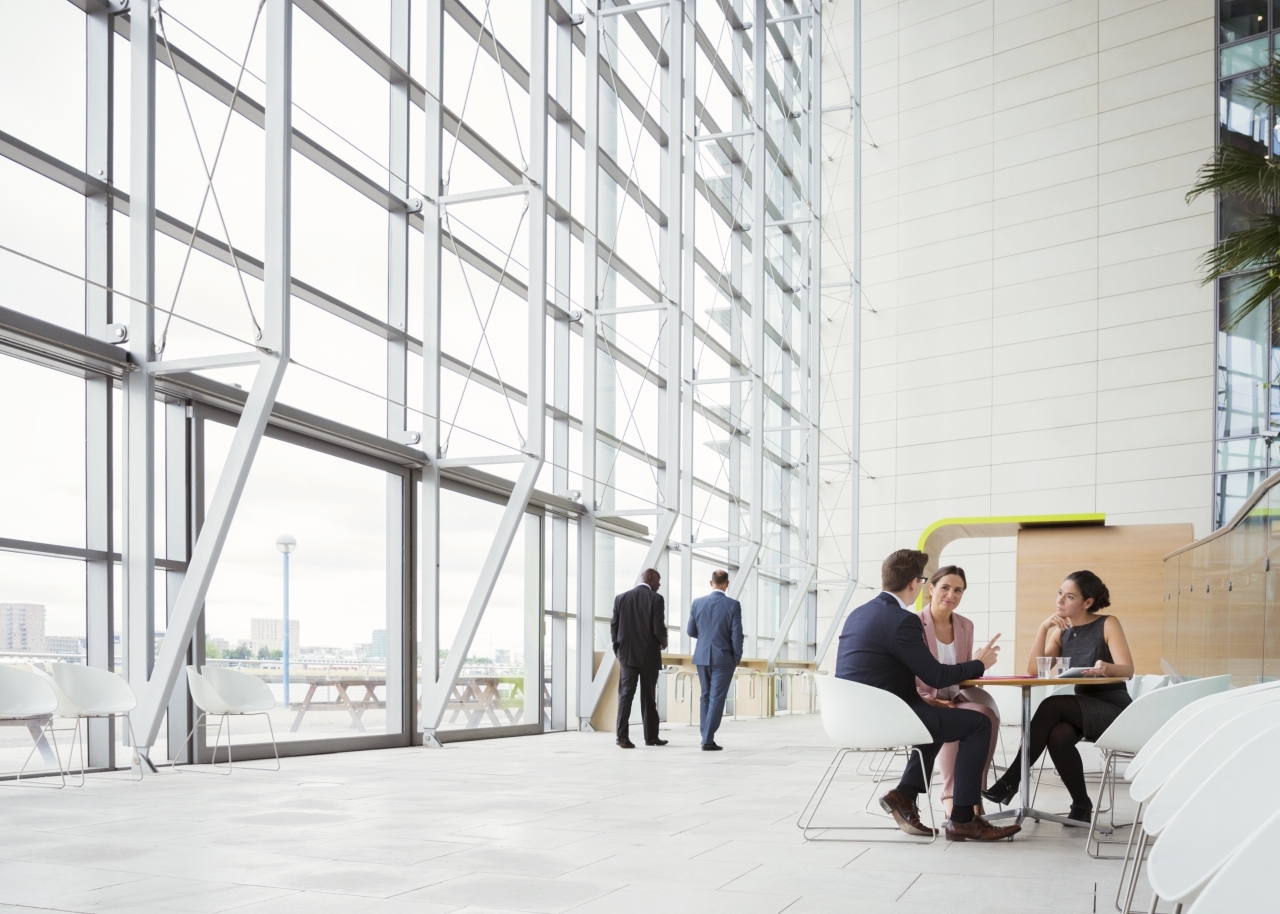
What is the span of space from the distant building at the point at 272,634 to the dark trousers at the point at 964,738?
5116 millimetres

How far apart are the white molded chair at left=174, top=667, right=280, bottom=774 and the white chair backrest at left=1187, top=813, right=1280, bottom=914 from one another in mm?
6059

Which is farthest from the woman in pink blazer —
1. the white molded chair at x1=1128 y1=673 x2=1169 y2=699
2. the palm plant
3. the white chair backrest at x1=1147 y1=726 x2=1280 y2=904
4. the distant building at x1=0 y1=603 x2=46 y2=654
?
the distant building at x1=0 y1=603 x2=46 y2=654

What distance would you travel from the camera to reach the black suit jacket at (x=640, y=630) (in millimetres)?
9414

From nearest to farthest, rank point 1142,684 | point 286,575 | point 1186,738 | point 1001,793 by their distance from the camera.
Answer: point 1186,738, point 1001,793, point 1142,684, point 286,575

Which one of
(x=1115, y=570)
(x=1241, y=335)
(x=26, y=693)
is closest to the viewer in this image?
(x=26, y=693)

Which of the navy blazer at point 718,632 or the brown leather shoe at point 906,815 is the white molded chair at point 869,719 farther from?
the navy blazer at point 718,632

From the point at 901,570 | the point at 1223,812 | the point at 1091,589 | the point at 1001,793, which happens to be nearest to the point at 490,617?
the point at 1001,793

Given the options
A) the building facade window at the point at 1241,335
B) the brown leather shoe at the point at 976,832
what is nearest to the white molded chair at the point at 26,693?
the brown leather shoe at the point at 976,832

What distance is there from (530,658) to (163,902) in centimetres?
848

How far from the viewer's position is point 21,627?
6.29 metres

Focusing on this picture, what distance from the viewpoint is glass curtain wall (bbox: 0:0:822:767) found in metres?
6.61

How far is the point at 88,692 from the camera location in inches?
231

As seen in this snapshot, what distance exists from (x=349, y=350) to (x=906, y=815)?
6.09 metres

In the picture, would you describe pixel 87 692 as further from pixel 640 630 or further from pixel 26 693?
pixel 640 630
